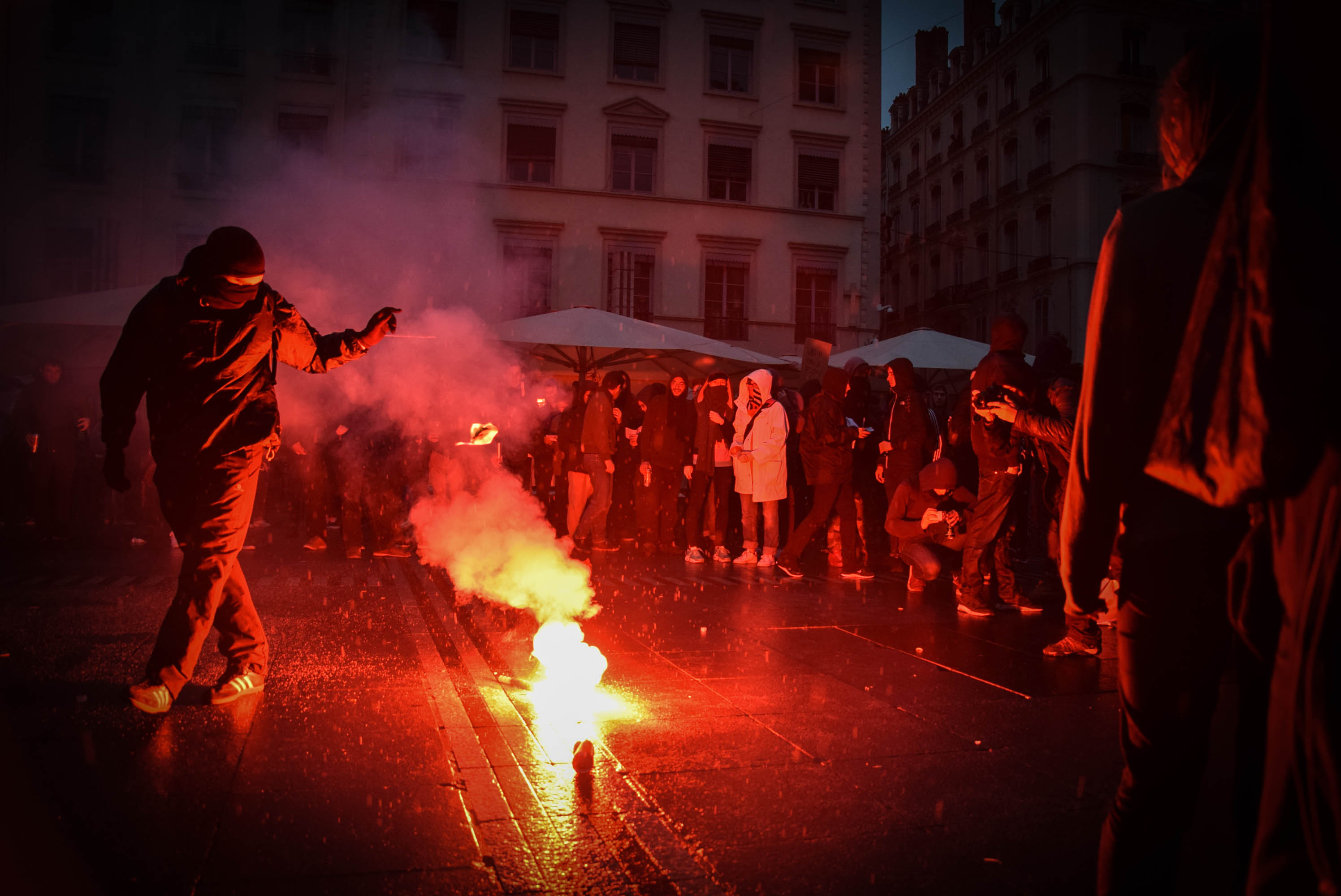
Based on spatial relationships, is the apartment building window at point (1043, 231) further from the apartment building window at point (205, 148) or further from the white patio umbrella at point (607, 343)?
the apartment building window at point (205, 148)

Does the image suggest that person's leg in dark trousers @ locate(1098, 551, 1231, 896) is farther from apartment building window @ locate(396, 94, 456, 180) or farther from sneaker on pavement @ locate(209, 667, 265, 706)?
apartment building window @ locate(396, 94, 456, 180)

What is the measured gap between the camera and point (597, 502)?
35.5 feet

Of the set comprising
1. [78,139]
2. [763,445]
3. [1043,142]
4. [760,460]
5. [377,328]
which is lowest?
[760,460]

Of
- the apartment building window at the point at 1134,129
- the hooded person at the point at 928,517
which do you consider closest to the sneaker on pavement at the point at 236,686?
the hooded person at the point at 928,517

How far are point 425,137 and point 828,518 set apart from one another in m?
19.4

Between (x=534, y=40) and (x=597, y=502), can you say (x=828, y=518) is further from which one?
(x=534, y=40)

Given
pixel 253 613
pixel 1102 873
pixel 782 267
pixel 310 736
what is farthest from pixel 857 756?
pixel 782 267

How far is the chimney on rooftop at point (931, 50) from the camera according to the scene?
4781cm

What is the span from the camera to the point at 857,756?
145 inches

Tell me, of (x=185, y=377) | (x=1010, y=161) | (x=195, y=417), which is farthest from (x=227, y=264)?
(x=1010, y=161)

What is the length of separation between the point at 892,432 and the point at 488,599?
396cm

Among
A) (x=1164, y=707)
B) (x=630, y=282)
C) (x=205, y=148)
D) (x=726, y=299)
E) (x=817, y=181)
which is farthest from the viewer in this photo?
(x=817, y=181)

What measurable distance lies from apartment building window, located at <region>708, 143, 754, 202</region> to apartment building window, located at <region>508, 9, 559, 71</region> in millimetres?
5506

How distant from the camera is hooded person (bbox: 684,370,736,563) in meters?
10.5
